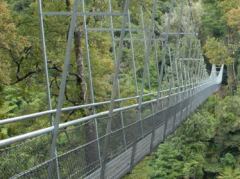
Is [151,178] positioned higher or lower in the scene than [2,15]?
lower

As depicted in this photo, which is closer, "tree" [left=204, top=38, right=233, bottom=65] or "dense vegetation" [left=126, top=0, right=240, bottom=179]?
"dense vegetation" [left=126, top=0, right=240, bottom=179]

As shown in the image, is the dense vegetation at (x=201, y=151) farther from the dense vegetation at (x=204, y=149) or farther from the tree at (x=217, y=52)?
the tree at (x=217, y=52)

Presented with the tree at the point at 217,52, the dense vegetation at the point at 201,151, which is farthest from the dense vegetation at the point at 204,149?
the tree at the point at 217,52

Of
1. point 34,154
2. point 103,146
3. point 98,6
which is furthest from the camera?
point 98,6

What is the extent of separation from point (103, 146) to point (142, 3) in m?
8.36

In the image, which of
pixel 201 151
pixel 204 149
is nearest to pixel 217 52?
pixel 204 149

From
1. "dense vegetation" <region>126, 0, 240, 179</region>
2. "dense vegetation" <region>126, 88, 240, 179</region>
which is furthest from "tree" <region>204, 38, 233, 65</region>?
"dense vegetation" <region>126, 88, 240, 179</region>

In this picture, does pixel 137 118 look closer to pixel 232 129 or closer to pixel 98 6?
pixel 98 6

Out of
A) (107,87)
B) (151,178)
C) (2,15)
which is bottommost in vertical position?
(151,178)

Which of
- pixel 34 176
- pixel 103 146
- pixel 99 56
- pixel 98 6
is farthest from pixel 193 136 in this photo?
pixel 34 176

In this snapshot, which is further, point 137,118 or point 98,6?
point 98,6

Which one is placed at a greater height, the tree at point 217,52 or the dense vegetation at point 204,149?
the tree at point 217,52

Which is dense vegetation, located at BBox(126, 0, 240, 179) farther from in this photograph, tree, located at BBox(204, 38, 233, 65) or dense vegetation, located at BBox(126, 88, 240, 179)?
tree, located at BBox(204, 38, 233, 65)

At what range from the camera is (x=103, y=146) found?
535 centimetres
